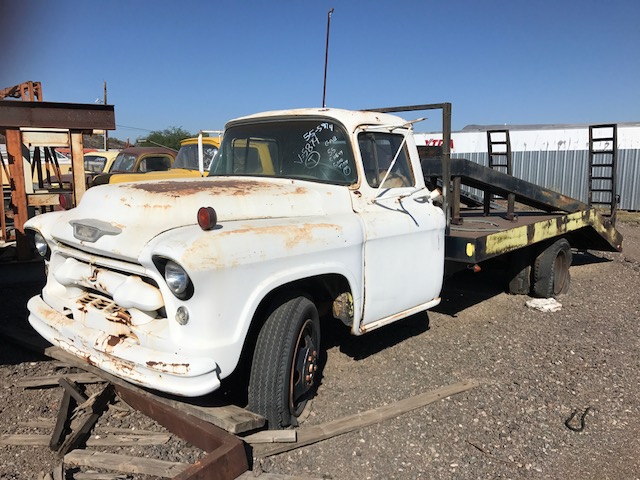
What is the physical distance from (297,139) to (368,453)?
2325 millimetres

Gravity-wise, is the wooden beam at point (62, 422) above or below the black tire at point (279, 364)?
below

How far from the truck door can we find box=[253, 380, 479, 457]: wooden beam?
0.59m

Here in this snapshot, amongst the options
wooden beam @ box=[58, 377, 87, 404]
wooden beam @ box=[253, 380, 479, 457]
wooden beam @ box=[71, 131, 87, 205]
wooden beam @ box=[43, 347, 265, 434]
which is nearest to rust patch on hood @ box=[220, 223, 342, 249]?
wooden beam @ box=[43, 347, 265, 434]

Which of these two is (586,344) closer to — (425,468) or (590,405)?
(590,405)

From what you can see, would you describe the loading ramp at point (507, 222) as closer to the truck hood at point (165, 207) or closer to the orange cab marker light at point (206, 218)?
the truck hood at point (165, 207)

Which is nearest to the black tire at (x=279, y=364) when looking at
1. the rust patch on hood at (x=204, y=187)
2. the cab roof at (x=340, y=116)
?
the rust patch on hood at (x=204, y=187)

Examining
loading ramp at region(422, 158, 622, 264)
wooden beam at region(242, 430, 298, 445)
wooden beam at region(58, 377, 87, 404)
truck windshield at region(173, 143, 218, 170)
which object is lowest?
wooden beam at region(242, 430, 298, 445)

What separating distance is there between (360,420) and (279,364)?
736 mm

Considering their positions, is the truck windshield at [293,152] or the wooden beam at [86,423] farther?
the truck windshield at [293,152]

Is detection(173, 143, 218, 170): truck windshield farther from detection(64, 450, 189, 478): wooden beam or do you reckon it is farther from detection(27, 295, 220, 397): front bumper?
detection(64, 450, 189, 478): wooden beam

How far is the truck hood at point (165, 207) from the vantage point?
10.1 feet

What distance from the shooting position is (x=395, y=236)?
401 centimetres

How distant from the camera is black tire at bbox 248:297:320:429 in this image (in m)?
3.14

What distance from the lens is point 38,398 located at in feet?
Result: 12.1
